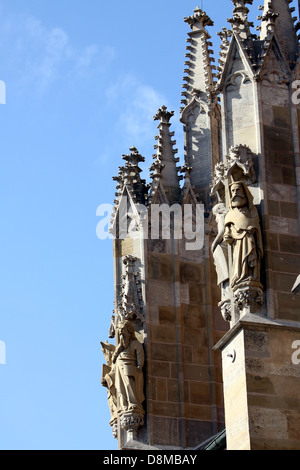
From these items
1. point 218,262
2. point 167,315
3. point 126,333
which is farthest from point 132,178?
point 218,262

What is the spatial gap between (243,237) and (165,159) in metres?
9.04

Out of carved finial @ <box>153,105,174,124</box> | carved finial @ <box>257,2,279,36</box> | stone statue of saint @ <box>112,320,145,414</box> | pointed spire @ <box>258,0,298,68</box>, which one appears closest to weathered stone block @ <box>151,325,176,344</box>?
stone statue of saint @ <box>112,320,145,414</box>

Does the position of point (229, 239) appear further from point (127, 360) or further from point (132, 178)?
point (132, 178)

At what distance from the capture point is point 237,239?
25.3 meters

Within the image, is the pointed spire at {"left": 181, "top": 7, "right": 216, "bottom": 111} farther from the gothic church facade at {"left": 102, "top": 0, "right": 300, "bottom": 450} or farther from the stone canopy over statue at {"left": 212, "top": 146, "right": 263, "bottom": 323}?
the stone canopy over statue at {"left": 212, "top": 146, "right": 263, "bottom": 323}

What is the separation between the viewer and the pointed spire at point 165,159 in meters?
33.3

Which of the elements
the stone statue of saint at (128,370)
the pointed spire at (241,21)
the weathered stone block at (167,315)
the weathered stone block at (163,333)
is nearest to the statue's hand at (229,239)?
the pointed spire at (241,21)

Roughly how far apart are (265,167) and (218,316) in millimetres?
6797

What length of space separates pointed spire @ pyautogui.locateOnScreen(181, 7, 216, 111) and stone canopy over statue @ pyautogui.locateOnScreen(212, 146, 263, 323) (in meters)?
8.94

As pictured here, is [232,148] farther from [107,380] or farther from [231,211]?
[107,380]

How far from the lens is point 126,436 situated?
1201 inches

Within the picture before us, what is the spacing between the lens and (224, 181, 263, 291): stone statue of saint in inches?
983
